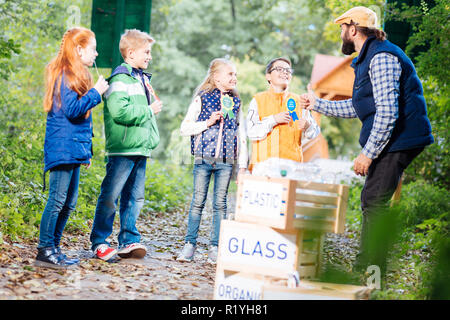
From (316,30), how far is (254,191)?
28.5 metres

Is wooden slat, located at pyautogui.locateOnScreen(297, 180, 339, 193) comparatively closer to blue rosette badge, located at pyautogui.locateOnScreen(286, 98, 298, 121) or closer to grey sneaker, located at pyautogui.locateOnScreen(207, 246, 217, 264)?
blue rosette badge, located at pyautogui.locateOnScreen(286, 98, 298, 121)

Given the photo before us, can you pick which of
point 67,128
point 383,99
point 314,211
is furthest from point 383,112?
point 67,128

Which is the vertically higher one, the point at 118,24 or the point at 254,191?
the point at 118,24

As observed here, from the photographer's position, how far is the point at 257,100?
4.50 meters

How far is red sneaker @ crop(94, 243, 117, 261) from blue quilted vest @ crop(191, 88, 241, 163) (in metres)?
1.17

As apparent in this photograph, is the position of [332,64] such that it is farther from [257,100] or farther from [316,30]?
[257,100]

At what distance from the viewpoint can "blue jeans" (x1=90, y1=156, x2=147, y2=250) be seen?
4598 millimetres

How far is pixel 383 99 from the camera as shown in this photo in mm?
3639

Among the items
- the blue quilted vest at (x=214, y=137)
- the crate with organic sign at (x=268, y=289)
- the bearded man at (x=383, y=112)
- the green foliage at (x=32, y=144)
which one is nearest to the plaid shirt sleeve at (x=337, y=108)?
the bearded man at (x=383, y=112)

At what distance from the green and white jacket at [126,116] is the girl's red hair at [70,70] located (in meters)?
0.27
